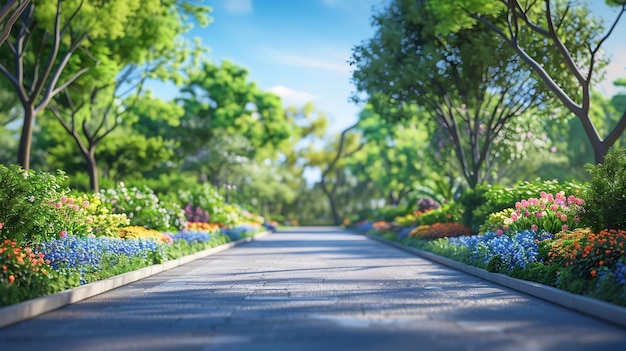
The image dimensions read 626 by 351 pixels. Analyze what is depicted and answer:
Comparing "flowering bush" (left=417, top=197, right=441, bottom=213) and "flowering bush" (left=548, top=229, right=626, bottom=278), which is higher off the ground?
"flowering bush" (left=417, top=197, right=441, bottom=213)

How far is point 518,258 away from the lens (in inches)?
560

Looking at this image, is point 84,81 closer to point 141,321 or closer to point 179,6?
point 179,6

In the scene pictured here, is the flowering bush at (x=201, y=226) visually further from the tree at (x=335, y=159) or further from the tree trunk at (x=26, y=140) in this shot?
the tree at (x=335, y=159)

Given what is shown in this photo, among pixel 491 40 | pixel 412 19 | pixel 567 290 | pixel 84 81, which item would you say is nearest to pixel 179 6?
pixel 84 81

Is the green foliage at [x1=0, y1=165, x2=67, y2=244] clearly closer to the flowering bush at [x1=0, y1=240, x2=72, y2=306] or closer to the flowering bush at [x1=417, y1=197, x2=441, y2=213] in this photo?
the flowering bush at [x1=0, y1=240, x2=72, y2=306]

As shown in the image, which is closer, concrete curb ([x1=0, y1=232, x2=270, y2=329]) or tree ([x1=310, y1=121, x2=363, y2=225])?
concrete curb ([x1=0, y1=232, x2=270, y2=329])

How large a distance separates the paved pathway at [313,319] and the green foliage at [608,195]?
2107 millimetres

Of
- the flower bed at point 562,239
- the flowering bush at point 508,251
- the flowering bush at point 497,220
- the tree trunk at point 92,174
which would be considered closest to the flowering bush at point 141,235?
the flower bed at point 562,239

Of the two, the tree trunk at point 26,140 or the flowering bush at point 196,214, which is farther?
the flowering bush at point 196,214

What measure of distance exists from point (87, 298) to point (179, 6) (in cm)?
2259

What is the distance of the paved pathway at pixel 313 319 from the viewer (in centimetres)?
766

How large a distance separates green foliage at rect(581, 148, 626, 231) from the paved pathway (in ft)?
6.91

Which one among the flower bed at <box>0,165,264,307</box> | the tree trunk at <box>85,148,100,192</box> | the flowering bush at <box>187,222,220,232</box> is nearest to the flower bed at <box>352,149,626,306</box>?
the flower bed at <box>0,165,264,307</box>

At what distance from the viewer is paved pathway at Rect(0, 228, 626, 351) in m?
7.66
